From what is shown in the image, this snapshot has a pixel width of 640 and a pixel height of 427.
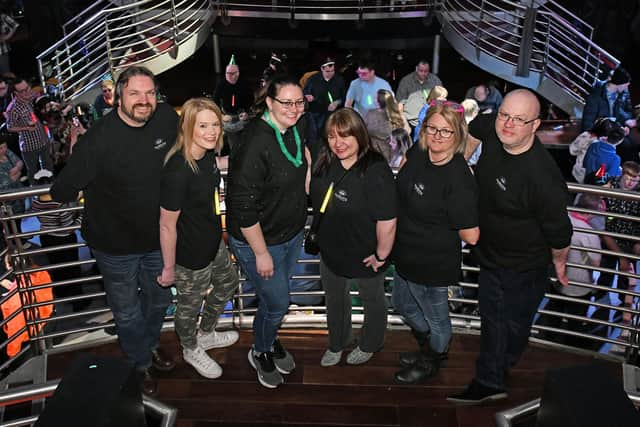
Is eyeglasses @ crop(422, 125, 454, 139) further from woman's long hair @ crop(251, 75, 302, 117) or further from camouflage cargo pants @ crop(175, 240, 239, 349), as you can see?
camouflage cargo pants @ crop(175, 240, 239, 349)

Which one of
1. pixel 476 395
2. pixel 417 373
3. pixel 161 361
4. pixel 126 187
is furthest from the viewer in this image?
pixel 161 361

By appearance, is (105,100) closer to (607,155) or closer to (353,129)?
(353,129)

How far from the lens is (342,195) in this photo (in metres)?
2.96

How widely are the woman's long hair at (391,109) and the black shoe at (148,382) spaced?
357 cm

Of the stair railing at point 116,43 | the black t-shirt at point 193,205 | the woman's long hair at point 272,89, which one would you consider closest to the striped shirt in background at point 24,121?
the stair railing at point 116,43

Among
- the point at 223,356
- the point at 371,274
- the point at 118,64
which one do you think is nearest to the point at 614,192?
the point at 371,274

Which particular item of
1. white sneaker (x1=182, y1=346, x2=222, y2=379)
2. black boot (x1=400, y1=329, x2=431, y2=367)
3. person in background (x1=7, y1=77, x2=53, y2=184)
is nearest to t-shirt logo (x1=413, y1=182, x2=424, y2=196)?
black boot (x1=400, y1=329, x2=431, y2=367)

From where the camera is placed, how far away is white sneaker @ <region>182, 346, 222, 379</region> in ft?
11.2

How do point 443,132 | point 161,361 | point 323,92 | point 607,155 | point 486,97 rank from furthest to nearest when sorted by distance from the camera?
1. point 323,92
2. point 486,97
3. point 607,155
4. point 161,361
5. point 443,132

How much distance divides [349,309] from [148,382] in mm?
1200

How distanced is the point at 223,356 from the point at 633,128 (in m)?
7.43

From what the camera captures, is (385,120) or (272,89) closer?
(272,89)

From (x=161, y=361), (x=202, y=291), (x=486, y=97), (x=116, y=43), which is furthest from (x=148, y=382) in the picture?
(x=116, y=43)

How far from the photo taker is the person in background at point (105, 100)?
7.27 metres
